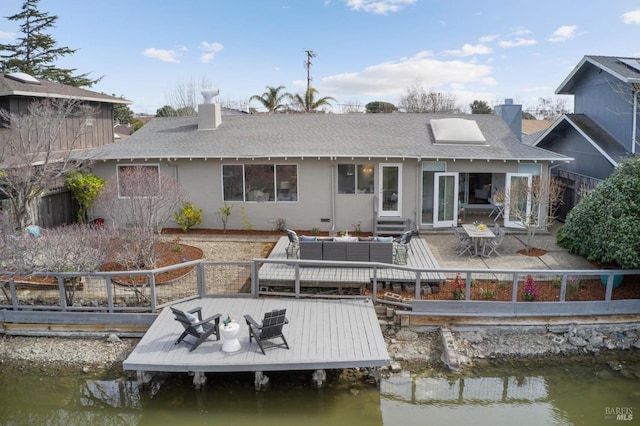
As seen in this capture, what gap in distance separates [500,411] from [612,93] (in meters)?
12.4

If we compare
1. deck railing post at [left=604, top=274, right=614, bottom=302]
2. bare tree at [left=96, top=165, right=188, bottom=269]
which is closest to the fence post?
bare tree at [left=96, top=165, right=188, bottom=269]

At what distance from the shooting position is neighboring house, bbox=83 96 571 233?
1465 centimetres

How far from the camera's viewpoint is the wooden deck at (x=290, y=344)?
24.1 ft

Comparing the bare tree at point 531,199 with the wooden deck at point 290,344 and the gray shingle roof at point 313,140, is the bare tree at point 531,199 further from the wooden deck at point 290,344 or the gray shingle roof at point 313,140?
the wooden deck at point 290,344

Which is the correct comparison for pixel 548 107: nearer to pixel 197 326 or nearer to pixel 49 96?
pixel 49 96

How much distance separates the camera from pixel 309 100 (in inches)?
1464

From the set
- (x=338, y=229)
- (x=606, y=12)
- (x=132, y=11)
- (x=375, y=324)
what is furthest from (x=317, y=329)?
(x=132, y=11)

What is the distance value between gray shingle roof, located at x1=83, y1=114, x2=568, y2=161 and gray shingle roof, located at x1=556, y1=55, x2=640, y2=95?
2.78 m

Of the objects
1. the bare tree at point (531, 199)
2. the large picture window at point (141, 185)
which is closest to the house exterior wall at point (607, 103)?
the bare tree at point (531, 199)

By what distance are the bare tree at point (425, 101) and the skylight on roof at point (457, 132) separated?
27047 mm

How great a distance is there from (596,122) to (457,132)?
5.12 metres

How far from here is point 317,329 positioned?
8.36 metres

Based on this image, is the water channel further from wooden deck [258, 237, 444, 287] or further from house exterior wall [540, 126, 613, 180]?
house exterior wall [540, 126, 613, 180]

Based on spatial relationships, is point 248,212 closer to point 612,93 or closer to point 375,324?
point 375,324
